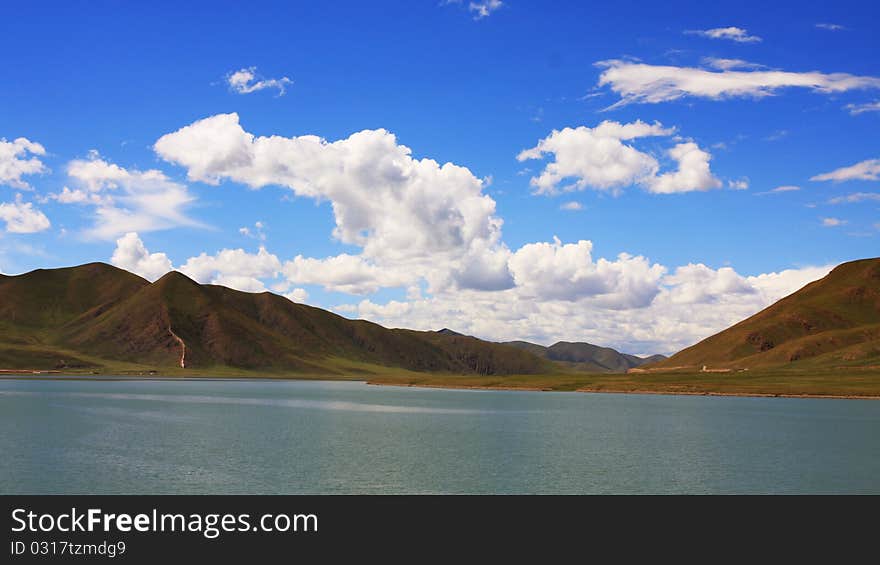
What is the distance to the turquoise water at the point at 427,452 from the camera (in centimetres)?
5644

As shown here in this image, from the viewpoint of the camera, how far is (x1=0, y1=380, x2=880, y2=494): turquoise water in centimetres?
5644

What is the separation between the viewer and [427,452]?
248 ft

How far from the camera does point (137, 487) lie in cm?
5312
